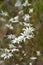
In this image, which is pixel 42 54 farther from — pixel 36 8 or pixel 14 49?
pixel 36 8

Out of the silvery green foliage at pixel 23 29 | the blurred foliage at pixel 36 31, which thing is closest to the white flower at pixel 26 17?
the silvery green foliage at pixel 23 29

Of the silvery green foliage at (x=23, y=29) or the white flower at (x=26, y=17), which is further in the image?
the white flower at (x=26, y=17)

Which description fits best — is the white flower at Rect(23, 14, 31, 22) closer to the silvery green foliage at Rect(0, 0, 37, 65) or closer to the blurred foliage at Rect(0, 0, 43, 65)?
the silvery green foliage at Rect(0, 0, 37, 65)

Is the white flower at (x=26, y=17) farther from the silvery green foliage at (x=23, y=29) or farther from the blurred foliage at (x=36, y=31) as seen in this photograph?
the blurred foliage at (x=36, y=31)

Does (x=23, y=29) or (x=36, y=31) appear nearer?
(x=23, y=29)

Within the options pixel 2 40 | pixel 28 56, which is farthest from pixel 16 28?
pixel 28 56

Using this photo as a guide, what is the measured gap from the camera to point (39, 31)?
298cm

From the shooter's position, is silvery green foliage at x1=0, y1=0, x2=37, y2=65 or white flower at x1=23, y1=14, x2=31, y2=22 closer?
silvery green foliage at x1=0, y1=0, x2=37, y2=65

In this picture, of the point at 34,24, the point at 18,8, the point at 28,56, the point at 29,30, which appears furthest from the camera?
the point at 18,8

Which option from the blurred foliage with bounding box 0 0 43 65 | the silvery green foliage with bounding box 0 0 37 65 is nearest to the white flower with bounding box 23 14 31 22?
the silvery green foliage with bounding box 0 0 37 65

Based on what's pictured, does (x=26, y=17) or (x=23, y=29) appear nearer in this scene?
(x=23, y=29)

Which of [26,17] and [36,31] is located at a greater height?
[26,17]

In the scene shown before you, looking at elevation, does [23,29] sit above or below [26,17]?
below

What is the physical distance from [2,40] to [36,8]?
60 cm
